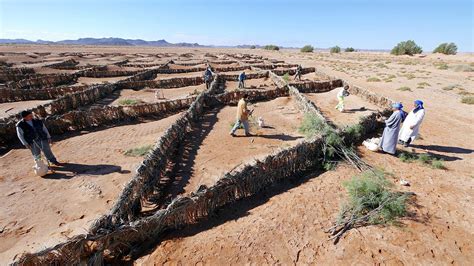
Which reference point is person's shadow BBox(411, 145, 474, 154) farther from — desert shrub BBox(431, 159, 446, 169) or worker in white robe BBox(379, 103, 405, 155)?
worker in white robe BBox(379, 103, 405, 155)

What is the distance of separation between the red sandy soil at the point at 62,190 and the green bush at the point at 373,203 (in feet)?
16.7

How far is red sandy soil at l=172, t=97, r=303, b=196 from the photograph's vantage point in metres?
7.68

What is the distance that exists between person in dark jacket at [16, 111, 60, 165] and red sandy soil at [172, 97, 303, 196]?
3.78 meters

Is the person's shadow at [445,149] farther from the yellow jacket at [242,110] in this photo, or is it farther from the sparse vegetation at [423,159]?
the yellow jacket at [242,110]

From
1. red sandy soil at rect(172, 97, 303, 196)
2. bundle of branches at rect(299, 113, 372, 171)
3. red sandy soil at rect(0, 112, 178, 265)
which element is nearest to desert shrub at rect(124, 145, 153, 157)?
red sandy soil at rect(0, 112, 178, 265)

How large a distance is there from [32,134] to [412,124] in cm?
1066

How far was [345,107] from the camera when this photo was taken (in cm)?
1402

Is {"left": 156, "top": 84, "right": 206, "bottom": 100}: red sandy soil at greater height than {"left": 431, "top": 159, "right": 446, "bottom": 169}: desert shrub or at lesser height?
lesser

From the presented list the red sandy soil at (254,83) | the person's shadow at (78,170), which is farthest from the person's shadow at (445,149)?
the red sandy soil at (254,83)

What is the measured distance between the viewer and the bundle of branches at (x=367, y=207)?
5344mm

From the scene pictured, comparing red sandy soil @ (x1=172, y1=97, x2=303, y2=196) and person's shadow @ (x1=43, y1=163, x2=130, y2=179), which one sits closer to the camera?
person's shadow @ (x1=43, y1=163, x2=130, y2=179)

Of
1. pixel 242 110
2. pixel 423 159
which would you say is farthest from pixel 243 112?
pixel 423 159

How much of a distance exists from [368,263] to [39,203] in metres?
6.96

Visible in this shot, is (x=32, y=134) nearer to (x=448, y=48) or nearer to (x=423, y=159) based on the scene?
(x=423, y=159)
